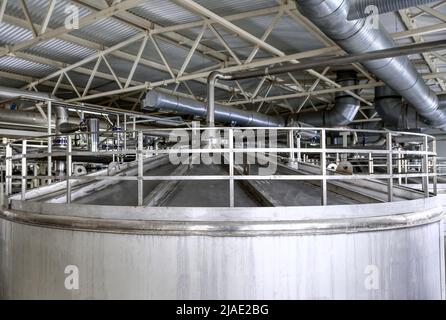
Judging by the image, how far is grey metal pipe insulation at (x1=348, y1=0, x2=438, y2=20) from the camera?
475 cm

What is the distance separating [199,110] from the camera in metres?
12.0

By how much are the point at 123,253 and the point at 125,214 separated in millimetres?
392

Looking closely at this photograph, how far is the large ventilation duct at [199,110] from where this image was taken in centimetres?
1033

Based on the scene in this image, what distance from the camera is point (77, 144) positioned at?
32.7 ft

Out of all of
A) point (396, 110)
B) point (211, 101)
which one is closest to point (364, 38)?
point (211, 101)

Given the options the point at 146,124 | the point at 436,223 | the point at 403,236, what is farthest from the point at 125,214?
the point at 146,124

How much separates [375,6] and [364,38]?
95 cm

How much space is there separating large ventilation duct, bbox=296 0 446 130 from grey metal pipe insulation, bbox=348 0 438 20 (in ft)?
0.42

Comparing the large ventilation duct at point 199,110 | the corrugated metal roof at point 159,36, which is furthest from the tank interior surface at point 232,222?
the large ventilation duct at point 199,110

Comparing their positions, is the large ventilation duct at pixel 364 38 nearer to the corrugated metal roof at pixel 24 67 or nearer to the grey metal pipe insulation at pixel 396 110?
the grey metal pipe insulation at pixel 396 110

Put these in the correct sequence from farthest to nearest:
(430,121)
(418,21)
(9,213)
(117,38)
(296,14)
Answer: (430,121) < (117,38) < (418,21) < (296,14) < (9,213)

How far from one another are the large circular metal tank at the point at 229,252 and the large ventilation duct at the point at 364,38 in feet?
8.77

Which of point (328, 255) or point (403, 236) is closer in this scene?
point (328, 255)

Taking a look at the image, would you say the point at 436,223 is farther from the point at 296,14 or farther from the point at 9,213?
the point at 9,213
